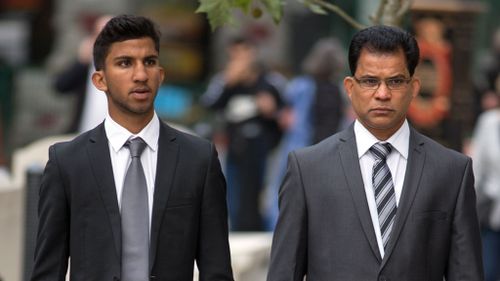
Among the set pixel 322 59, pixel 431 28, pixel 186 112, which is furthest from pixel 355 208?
pixel 186 112

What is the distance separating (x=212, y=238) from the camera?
626 cm

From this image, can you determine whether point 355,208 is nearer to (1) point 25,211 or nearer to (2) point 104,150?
(2) point 104,150

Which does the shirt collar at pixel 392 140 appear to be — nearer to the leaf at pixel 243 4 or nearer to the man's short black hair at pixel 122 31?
the man's short black hair at pixel 122 31

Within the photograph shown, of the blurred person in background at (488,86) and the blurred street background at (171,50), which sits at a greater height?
A: the blurred street background at (171,50)

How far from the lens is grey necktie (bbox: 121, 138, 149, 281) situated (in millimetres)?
6133

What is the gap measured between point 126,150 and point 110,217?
31 centimetres

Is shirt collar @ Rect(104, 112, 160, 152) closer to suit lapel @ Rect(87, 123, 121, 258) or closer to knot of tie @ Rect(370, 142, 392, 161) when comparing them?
suit lapel @ Rect(87, 123, 121, 258)

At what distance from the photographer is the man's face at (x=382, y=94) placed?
6.12m

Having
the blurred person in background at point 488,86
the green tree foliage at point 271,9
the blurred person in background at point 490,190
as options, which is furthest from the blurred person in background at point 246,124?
the green tree foliage at point 271,9

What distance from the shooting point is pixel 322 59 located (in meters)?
14.3

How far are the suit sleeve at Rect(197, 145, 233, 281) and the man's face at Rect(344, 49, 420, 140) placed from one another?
697 mm

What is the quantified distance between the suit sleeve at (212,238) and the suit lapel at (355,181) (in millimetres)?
558

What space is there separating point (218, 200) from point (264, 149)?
8.70 m

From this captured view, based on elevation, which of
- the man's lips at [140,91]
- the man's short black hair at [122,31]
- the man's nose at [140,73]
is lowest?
the man's lips at [140,91]
